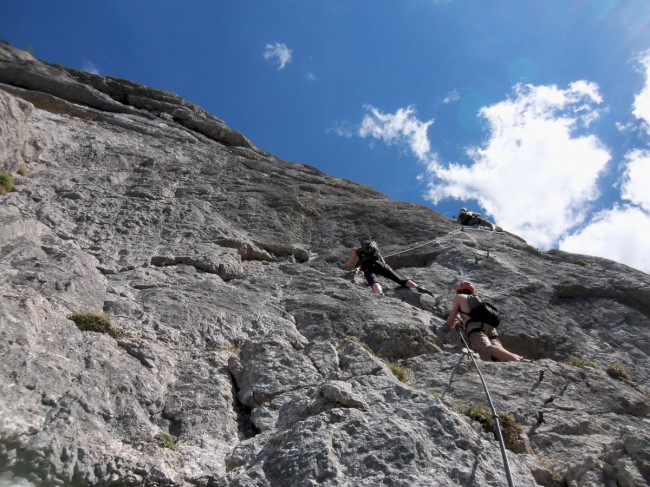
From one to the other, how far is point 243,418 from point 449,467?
2445 mm

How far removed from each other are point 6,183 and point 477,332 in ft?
29.2

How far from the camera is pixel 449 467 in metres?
5.55

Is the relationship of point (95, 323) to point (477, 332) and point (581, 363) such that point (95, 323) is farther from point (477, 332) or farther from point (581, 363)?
point (581, 363)

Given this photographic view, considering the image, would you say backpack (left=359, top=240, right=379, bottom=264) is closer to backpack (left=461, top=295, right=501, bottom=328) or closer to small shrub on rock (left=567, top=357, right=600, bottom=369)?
backpack (left=461, top=295, right=501, bottom=328)

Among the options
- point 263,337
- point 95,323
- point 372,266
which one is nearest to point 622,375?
point 372,266

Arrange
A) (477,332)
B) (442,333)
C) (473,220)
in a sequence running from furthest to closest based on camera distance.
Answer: (473,220), (442,333), (477,332)

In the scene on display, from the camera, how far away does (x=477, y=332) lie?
970 centimetres

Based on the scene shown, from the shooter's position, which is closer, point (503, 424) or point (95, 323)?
point (503, 424)

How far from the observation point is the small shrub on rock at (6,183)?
10.6m

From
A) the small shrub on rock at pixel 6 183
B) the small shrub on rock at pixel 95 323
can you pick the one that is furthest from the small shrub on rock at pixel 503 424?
the small shrub on rock at pixel 6 183

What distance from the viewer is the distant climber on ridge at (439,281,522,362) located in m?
9.26

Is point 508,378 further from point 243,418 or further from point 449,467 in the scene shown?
point 243,418

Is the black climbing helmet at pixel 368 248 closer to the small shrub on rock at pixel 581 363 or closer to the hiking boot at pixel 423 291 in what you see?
the hiking boot at pixel 423 291

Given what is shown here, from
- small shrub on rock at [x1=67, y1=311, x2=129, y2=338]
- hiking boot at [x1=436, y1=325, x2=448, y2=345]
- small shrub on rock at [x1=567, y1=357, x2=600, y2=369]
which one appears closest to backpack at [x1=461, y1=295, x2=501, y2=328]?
hiking boot at [x1=436, y1=325, x2=448, y2=345]
